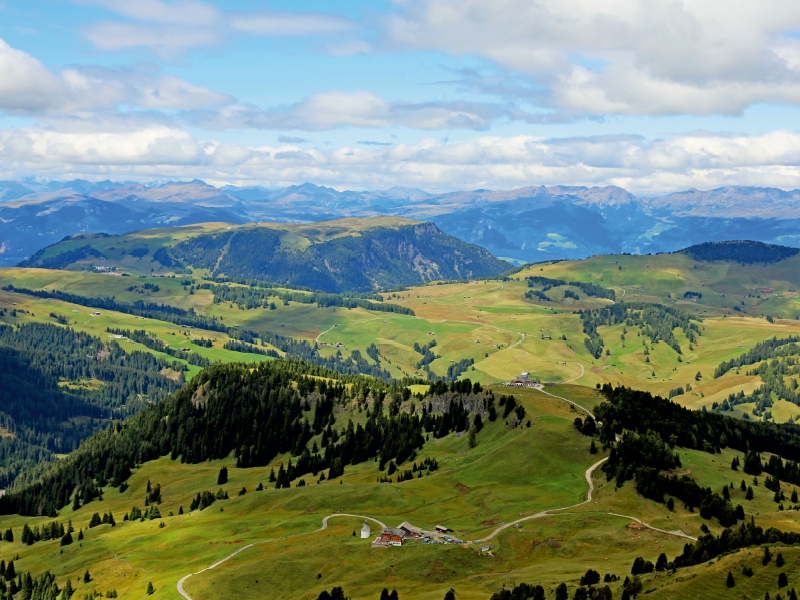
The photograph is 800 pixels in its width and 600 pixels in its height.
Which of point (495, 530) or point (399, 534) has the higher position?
point (495, 530)

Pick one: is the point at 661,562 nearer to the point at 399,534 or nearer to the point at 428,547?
the point at 428,547

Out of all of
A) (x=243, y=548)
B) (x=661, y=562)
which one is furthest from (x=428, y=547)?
(x=243, y=548)

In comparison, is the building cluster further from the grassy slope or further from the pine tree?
the pine tree

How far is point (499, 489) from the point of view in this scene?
185 m

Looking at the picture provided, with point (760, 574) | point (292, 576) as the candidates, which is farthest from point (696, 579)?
point (292, 576)

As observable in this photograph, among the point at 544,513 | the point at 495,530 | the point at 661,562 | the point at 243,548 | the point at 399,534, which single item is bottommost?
the point at 243,548

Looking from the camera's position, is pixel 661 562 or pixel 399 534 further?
pixel 399 534

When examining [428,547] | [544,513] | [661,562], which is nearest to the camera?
[661,562]

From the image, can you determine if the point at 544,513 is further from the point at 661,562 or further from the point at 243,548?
the point at 243,548

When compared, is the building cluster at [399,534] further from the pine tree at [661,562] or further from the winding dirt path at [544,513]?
the pine tree at [661,562]

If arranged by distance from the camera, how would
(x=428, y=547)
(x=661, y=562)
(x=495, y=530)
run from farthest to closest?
1. (x=495, y=530)
2. (x=428, y=547)
3. (x=661, y=562)

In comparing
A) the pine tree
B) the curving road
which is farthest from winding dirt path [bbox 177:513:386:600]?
the pine tree

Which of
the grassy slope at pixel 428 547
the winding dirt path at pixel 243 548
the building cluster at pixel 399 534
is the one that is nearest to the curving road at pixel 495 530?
the winding dirt path at pixel 243 548

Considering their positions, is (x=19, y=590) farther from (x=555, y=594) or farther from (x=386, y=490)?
(x=555, y=594)
